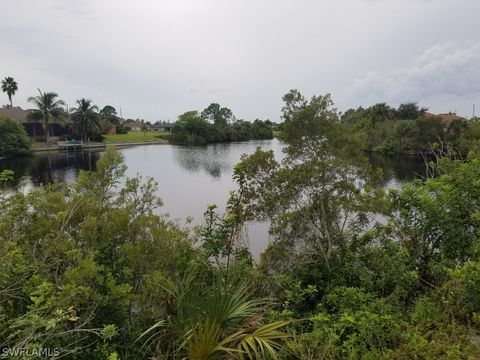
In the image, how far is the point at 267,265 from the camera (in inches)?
287

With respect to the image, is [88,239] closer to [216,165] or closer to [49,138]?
[216,165]

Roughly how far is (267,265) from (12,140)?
42535mm

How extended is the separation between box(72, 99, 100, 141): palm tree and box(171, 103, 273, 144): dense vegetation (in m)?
18.3

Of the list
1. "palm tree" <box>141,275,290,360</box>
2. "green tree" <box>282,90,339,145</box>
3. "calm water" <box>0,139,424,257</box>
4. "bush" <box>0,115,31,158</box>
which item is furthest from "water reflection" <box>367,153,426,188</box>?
"bush" <box>0,115,31,158</box>

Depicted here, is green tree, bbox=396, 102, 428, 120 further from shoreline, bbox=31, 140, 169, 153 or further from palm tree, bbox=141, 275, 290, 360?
palm tree, bbox=141, 275, 290, 360

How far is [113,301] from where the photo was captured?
3953 millimetres

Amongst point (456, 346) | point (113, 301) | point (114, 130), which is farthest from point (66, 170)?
point (114, 130)

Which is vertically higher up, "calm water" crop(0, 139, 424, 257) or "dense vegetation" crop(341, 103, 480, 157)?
"dense vegetation" crop(341, 103, 480, 157)

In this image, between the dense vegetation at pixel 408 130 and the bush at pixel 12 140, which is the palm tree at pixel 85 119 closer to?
the bush at pixel 12 140

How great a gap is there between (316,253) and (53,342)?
5250 millimetres

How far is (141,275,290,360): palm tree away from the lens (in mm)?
3279

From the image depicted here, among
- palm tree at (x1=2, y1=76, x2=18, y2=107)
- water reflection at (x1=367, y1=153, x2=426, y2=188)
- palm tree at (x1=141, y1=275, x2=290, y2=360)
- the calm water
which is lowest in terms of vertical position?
the calm water

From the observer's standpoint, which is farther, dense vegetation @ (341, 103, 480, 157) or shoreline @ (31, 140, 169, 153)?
shoreline @ (31, 140, 169, 153)

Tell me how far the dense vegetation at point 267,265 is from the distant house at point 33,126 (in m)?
54.2
